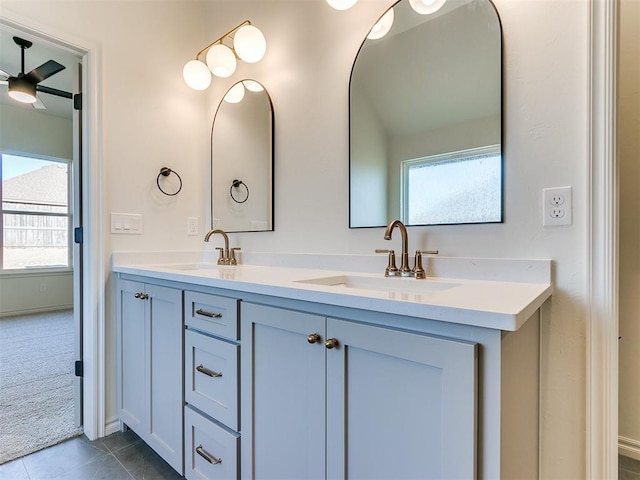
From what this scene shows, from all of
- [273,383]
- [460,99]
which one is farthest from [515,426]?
[460,99]

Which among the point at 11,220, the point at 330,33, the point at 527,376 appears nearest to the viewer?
the point at 527,376

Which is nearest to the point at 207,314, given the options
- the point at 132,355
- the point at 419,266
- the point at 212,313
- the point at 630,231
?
the point at 212,313

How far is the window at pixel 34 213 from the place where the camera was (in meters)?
4.30

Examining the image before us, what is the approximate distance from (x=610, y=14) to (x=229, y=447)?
1.77 meters

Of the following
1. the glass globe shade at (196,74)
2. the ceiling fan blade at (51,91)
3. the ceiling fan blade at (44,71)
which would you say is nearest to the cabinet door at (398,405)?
the glass globe shade at (196,74)

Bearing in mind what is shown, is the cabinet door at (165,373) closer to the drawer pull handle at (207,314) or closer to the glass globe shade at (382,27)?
the drawer pull handle at (207,314)

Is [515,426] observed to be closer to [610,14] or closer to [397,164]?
[397,164]

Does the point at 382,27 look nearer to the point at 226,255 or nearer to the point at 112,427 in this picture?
the point at 226,255

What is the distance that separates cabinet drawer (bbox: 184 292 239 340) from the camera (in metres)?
1.16

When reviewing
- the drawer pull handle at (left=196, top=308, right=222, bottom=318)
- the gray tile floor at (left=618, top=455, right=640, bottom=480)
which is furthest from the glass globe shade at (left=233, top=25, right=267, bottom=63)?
the gray tile floor at (left=618, top=455, right=640, bottom=480)

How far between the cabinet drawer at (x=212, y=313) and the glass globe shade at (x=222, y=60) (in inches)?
50.9

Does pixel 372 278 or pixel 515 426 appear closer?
pixel 515 426

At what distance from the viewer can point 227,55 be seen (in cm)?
189

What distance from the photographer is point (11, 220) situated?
14.2 ft
